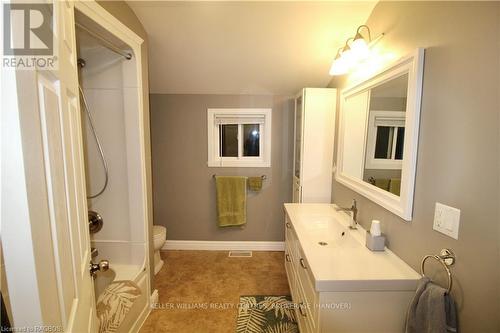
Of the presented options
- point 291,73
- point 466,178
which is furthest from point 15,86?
point 291,73

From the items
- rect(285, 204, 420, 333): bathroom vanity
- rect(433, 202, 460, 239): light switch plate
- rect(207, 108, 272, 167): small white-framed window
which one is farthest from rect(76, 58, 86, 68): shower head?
rect(433, 202, 460, 239): light switch plate

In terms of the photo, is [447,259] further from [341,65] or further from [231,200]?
[231,200]

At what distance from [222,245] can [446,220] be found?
2.41 metres

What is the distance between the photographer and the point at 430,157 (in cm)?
99

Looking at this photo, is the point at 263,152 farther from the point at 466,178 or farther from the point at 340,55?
the point at 466,178

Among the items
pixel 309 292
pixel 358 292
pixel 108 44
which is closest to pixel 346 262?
pixel 358 292

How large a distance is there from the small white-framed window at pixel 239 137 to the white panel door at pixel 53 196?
1889 mm

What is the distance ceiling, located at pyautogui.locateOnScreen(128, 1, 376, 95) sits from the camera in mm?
1538

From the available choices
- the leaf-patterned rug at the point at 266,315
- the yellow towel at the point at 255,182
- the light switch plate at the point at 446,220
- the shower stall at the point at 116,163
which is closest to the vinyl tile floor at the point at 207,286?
the leaf-patterned rug at the point at 266,315

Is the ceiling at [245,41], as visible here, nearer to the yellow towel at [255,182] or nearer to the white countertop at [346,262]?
the yellow towel at [255,182]

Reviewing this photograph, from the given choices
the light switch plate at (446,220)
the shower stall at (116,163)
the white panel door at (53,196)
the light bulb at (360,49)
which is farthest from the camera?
the shower stall at (116,163)

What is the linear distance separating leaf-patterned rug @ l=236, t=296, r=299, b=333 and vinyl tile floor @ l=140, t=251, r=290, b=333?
6 cm

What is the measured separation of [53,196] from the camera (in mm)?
566

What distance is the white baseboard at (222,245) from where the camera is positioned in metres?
2.85
